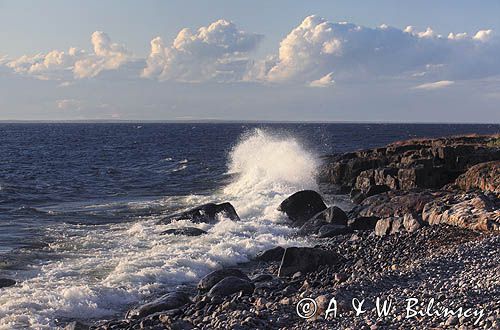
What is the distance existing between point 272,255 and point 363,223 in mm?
4327

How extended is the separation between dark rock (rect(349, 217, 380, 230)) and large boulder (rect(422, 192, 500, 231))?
2.49 metres

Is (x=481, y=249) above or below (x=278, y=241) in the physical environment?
above

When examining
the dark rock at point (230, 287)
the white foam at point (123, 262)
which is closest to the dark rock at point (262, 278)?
the dark rock at point (230, 287)

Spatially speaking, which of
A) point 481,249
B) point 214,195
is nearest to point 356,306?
point 481,249

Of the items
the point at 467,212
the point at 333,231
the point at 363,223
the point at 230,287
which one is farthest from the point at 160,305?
the point at 363,223

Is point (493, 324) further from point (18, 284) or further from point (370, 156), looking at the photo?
point (370, 156)

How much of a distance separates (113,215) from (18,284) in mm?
11379

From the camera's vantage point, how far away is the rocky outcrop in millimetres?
26391

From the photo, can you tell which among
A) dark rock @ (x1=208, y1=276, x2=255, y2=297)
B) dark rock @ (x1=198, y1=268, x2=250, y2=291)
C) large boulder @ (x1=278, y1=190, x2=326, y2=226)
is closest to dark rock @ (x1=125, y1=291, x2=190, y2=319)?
dark rock @ (x1=208, y1=276, x2=255, y2=297)

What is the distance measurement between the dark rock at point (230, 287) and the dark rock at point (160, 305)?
0.65m

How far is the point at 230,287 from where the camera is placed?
13.2 metres

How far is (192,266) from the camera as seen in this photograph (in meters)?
16.4

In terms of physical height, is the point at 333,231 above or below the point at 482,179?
below

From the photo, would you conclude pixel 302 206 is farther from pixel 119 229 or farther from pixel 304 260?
pixel 304 260
